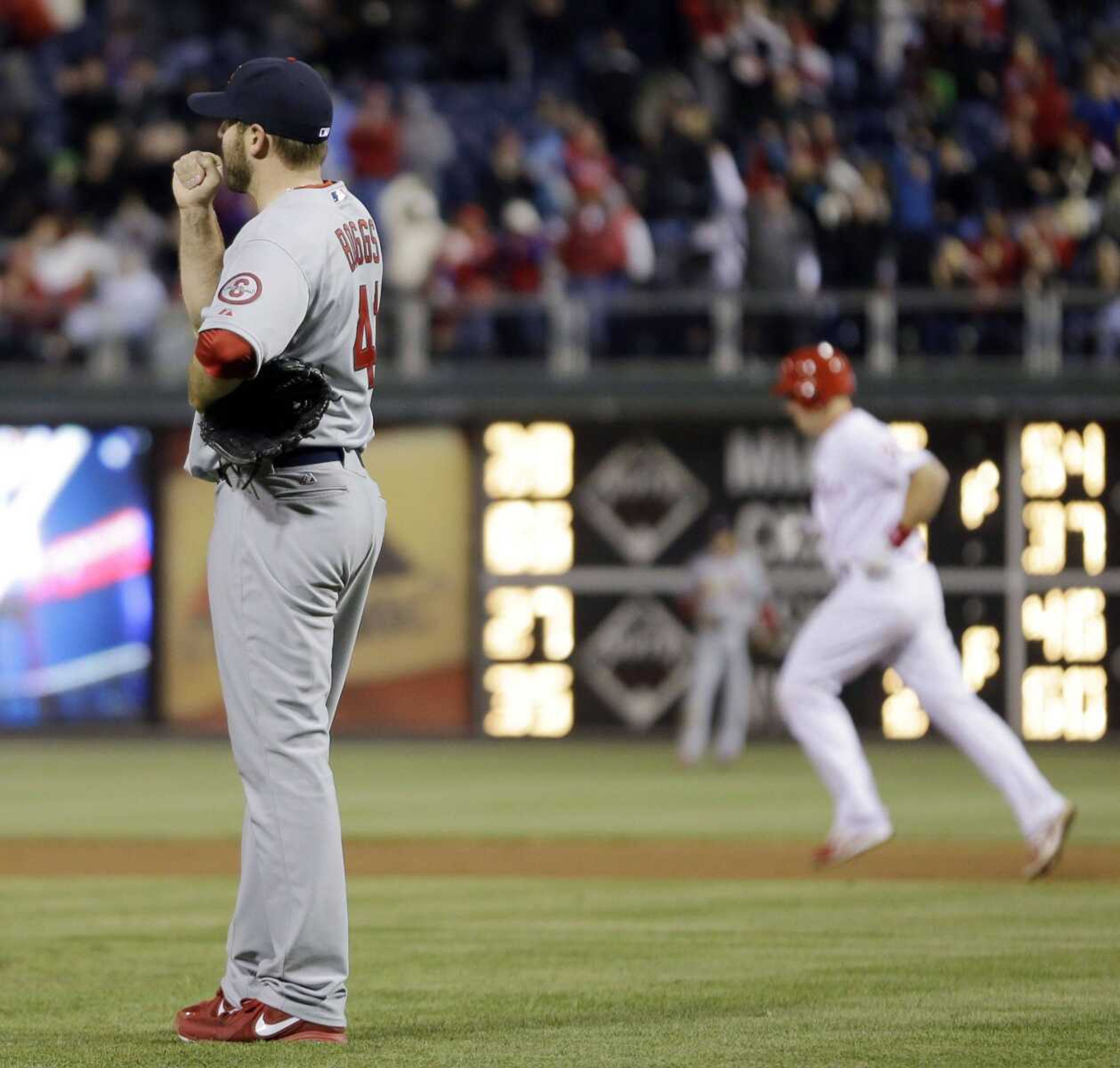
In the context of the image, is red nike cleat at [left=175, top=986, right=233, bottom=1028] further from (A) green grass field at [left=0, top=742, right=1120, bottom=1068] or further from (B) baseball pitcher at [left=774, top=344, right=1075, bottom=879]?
(B) baseball pitcher at [left=774, top=344, right=1075, bottom=879]

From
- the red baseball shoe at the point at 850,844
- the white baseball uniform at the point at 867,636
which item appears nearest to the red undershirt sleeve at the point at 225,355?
the white baseball uniform at the point at 867,636

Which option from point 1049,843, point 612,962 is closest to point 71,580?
point 1049,843

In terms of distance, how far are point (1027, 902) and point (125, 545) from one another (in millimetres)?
13934

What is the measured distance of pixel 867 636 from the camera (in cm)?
1001

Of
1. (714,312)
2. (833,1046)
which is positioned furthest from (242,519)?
(714,312)

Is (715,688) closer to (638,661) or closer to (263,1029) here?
(638,661)

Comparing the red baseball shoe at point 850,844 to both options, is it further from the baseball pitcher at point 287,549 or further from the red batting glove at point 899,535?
the baseball pitcher at point 287,549

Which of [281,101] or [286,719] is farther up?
[281,101]

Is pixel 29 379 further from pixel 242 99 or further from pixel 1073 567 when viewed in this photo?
pixel 242 99

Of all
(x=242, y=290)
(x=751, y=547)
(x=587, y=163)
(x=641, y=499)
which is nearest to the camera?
(x=242, y=290)

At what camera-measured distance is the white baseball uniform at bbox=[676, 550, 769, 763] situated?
61.8 ft

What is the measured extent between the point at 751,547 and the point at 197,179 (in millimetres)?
15234

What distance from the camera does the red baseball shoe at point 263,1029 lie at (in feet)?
17.1

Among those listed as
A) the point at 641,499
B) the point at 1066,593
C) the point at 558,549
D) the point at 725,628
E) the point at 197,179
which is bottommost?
the point at 725,628
